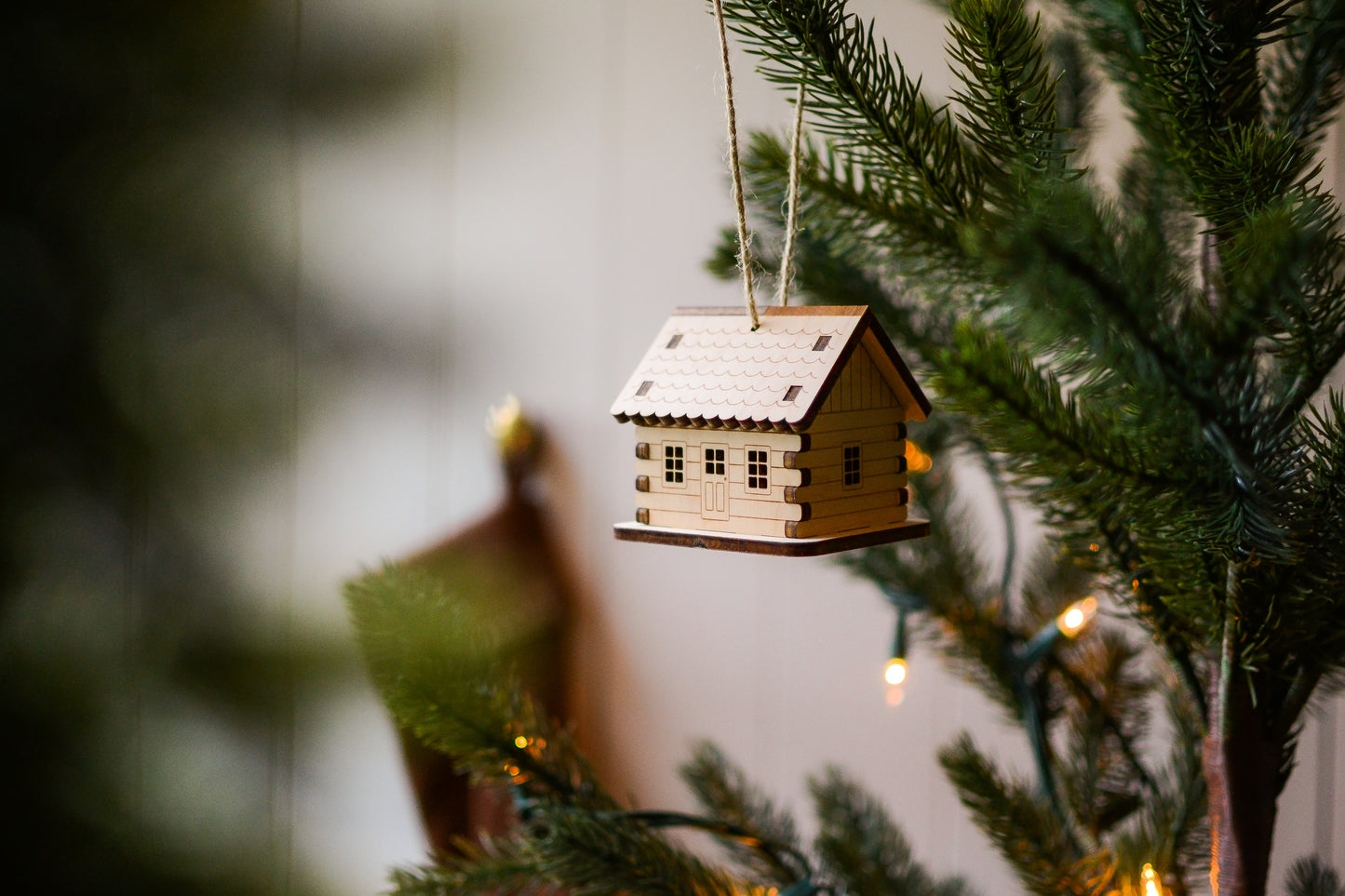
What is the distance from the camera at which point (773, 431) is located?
0.54m

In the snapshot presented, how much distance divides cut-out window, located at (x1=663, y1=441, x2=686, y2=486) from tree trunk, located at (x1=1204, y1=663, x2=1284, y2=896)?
11.8 inches

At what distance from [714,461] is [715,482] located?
0.04 ft

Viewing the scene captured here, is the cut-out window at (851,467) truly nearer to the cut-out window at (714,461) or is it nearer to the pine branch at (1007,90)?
the cut-out window at (714,461)

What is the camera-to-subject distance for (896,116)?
43 cm

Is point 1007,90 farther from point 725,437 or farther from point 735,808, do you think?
point 735,808

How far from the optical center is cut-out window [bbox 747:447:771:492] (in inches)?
22.1

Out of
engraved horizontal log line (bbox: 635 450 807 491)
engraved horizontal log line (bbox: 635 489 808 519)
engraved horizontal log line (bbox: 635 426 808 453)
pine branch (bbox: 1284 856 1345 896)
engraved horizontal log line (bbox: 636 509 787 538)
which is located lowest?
pine branch (bbox: 1284 856 1345 896)

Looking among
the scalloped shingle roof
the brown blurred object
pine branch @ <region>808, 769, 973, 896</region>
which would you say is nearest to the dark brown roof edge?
the scalloped shingle roof

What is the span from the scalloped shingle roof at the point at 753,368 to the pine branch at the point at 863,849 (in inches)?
12.7

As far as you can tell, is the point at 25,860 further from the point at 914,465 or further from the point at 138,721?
the point at 914,465

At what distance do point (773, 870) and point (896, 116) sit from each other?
486 mm

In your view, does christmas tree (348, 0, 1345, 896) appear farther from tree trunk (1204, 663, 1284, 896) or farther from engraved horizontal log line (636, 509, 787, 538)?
engraved horizontal log line (636, 509, 787, 538)

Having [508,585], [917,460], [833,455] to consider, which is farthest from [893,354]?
[508,585]

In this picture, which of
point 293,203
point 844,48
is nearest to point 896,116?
point 844,48
